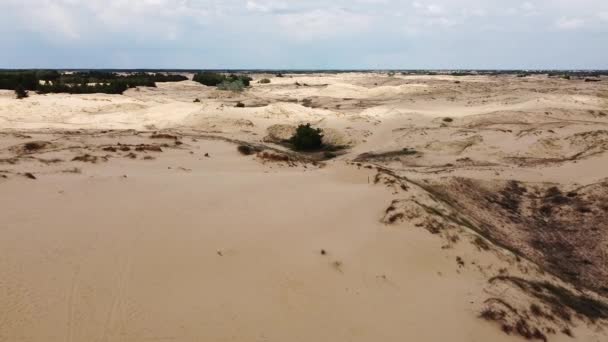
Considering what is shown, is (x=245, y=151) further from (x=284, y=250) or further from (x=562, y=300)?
(x=562, y=300)

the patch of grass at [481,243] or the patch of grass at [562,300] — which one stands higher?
the patch of grass at [481,243]

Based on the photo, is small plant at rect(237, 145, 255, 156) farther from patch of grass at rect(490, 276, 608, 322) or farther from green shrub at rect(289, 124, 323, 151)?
patch of grass at rect(490, 276, 608, 322)

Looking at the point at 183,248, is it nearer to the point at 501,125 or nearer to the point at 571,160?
the point at 571,160

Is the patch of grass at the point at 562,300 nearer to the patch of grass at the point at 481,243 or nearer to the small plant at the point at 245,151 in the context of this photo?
the patch of grass at the point at 481,243

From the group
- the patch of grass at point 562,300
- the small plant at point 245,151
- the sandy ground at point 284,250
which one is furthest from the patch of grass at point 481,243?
the small plant at point 245,151

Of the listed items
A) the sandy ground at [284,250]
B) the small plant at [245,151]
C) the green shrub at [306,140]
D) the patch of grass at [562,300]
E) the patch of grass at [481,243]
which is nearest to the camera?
the sandy ground at [284,250]

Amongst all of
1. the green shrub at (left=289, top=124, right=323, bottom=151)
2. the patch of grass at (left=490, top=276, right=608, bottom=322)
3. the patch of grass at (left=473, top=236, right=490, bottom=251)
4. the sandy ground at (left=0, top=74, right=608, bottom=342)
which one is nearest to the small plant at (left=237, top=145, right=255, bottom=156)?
the sandy ground at (left=0, top=74, right=608, bottom=342)

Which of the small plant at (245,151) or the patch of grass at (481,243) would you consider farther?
the small plant at (245,151)

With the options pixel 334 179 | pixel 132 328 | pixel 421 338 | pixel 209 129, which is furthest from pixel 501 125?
pixel 132 328
